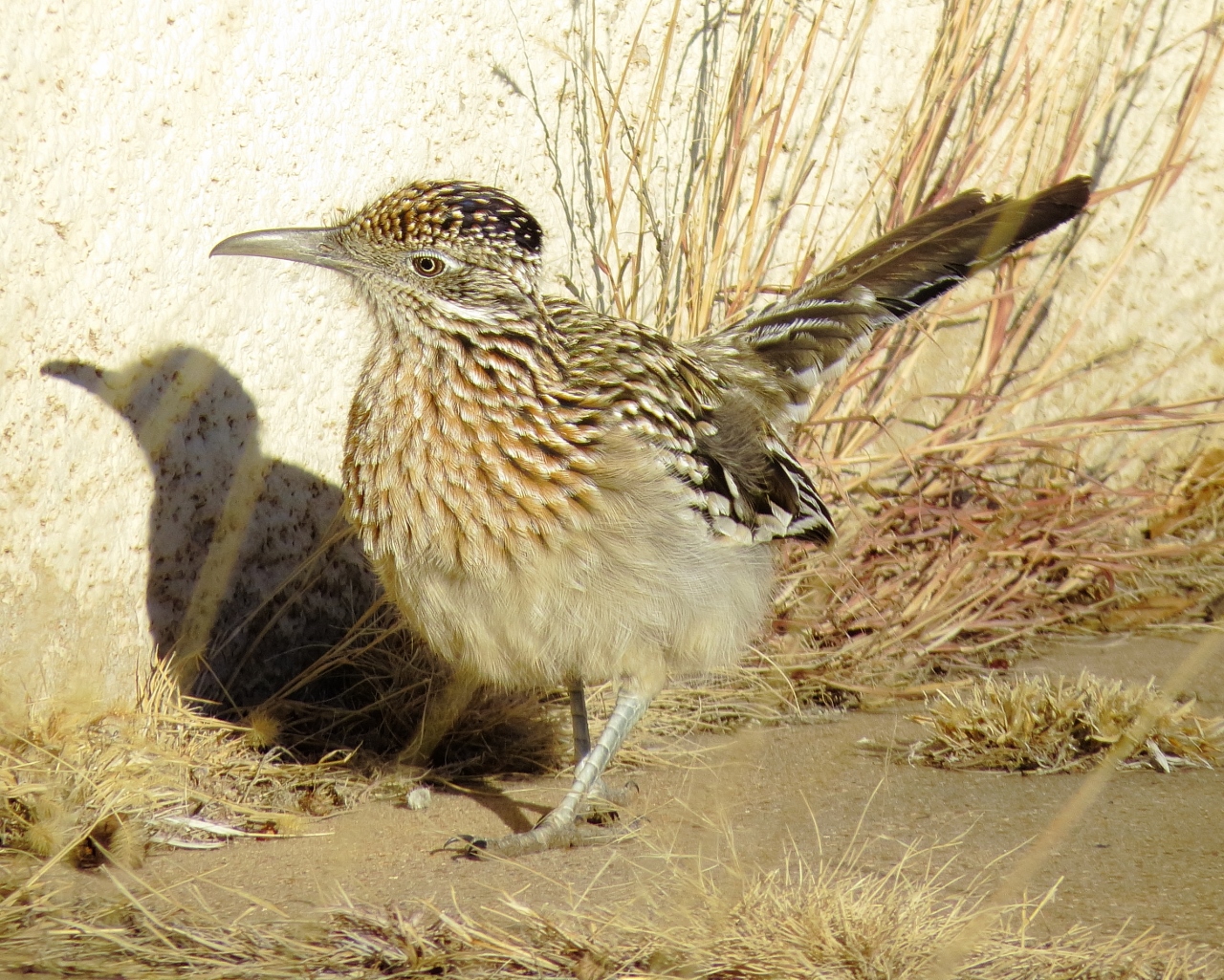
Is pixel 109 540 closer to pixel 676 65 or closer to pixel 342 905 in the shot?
pixel 342 905

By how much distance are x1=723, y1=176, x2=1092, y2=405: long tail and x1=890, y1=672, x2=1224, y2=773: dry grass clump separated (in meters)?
1.09

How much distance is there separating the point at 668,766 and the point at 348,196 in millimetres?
1937

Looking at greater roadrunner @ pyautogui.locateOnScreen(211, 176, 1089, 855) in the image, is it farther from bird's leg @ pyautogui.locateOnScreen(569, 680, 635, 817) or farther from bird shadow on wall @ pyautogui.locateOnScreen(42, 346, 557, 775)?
bird shadow on wall @ pyautogui.locateOnScreen(42, 346, 557, 775)

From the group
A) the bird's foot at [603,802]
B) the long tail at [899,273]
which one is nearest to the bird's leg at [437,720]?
the bird's foot at [603,802]

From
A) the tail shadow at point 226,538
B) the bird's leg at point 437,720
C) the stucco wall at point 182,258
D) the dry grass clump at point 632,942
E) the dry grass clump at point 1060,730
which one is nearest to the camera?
the dry grass clump at point 632,942

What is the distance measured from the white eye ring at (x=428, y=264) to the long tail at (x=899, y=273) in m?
1.20

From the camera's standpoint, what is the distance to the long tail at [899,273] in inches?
153

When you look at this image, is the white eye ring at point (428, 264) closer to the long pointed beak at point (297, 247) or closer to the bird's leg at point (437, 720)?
the long pointed beak at point (297, 247)

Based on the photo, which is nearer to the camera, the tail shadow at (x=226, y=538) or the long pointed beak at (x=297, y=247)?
the long pointed beak at (x=297, y=247)

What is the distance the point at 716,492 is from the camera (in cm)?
341

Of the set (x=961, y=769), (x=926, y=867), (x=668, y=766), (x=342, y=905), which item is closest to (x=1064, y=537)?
(x=961, y=769)

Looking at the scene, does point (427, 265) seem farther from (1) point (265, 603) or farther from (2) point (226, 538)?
(1) point (265, 603)

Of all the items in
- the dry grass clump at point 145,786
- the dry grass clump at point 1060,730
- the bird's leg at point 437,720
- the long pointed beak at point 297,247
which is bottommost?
the dry grass clump at point 145,786

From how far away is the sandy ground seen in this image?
271cm
